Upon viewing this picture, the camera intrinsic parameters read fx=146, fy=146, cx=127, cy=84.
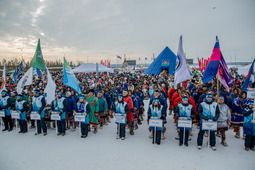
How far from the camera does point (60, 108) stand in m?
6.17

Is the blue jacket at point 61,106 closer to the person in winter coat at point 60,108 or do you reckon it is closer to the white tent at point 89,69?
the person in winter coat at point 60,108

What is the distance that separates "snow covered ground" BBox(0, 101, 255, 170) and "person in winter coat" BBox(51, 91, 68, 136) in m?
0.37

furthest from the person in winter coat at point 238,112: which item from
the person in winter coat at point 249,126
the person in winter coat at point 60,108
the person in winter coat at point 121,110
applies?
the person in winter coat at point 60,108

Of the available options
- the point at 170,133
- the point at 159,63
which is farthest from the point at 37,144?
the point at 159,63

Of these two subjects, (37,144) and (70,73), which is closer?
(37,144)

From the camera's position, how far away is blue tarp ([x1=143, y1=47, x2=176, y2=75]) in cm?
1164

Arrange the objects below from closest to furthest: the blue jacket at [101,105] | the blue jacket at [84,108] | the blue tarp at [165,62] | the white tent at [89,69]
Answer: the blue jacket at [84,108], the blue jacket at [101,105], the blue tarp at [165,62], the white tent at [89,69]

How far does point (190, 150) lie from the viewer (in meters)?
4.87

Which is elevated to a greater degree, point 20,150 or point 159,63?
point 159,63

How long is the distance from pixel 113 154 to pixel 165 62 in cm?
893

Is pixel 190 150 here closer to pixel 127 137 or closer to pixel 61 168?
pixel 127 137

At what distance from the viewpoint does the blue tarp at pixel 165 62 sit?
458 inches

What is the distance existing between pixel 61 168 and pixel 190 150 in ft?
13.2

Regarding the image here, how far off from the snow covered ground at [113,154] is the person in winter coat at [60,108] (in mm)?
373
